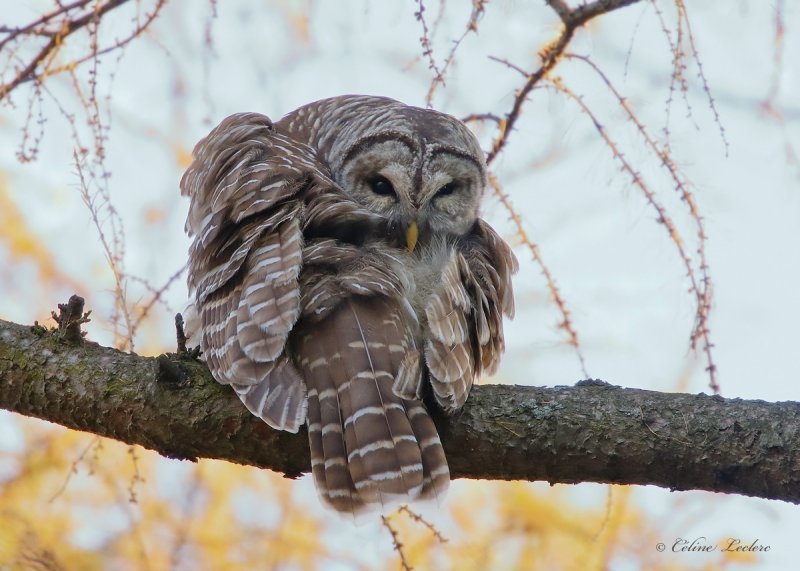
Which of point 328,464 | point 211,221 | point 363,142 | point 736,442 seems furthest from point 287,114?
point 736,442

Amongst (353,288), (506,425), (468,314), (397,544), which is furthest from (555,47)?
(397,544)

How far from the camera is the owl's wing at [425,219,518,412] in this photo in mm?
2668

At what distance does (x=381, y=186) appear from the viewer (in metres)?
3.59

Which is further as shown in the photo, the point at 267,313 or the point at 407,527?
the point at 407,527

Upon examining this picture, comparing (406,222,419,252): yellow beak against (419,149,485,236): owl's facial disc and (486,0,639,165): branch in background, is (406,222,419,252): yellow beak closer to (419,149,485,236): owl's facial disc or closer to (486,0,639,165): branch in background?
(419,149,485,236): owl's facial disc

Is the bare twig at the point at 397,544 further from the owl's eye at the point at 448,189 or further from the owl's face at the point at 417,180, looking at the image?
the owl's eye at the point at 448,189

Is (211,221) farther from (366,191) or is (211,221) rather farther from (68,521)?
(68,521)

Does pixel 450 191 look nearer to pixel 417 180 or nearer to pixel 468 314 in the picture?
pixel 417 180

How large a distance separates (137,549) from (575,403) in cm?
268

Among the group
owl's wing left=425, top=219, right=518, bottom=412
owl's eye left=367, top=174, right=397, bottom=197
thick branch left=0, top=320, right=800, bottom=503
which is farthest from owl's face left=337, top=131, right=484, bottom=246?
thick branch left=0, top=320, right=800, bottom=503

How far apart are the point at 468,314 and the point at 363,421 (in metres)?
0.60

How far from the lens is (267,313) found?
2689 mm

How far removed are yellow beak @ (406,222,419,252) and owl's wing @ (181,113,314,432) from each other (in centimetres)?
38

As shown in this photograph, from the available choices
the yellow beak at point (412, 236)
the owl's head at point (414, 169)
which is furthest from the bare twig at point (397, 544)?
the owl's head at point (414, 169)
